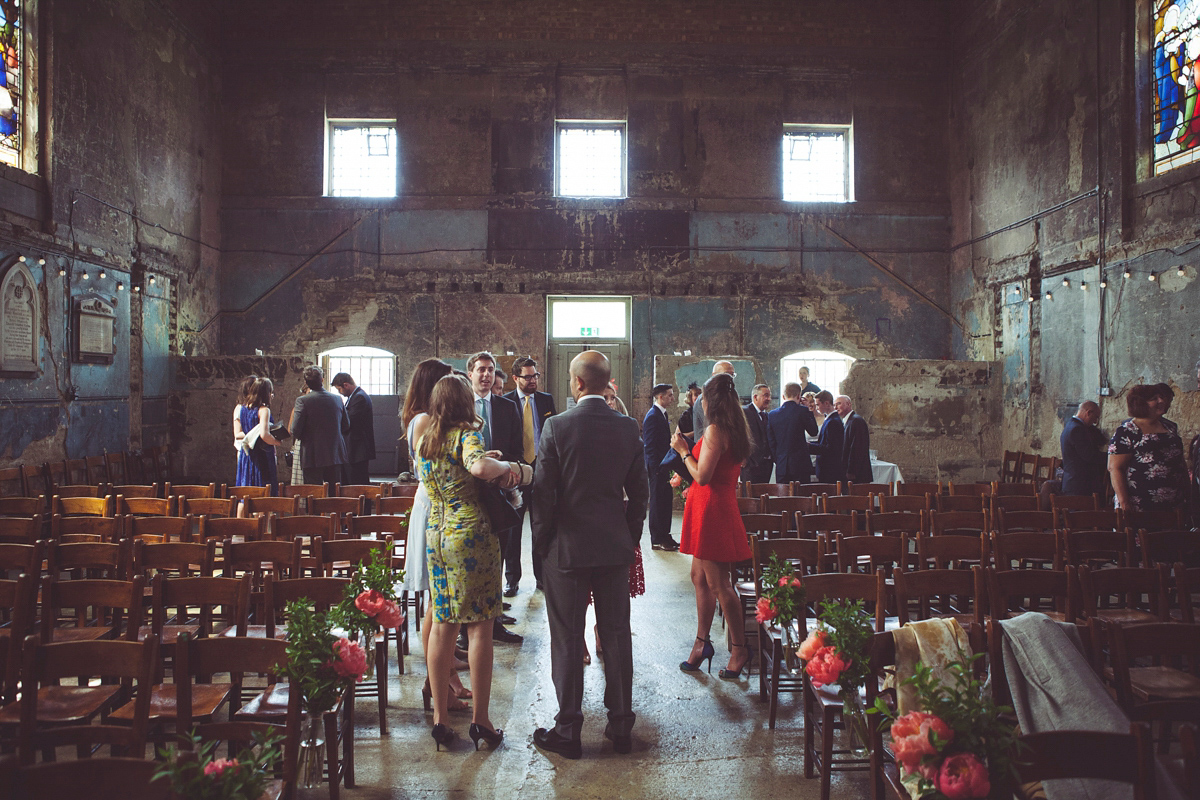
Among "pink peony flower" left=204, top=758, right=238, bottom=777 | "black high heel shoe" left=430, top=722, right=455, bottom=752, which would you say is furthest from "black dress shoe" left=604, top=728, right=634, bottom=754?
"pink peony flower" left=204, top=758, right=238, bottom=777

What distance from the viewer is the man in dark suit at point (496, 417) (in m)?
4.73

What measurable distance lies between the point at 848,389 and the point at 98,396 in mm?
10625

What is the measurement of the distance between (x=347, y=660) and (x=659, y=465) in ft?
17.0

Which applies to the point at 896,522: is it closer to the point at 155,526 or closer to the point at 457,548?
the point at 457,548

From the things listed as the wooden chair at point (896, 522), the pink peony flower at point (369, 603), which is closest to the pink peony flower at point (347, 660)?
the pink peony flower at point (369, 603)

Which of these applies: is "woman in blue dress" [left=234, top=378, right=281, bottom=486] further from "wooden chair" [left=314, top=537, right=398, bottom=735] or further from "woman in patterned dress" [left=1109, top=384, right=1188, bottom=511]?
"woman in patterned dress" [left=1109, top=384, right=1188, bottom=511]

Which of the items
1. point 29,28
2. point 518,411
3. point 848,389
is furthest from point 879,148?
point 29,28

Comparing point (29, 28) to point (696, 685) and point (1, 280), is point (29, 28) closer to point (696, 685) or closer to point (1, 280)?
point (1, 280)

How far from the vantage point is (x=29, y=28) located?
29.1ft

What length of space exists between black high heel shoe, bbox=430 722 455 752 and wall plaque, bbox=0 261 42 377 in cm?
793

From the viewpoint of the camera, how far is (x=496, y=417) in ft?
16.6

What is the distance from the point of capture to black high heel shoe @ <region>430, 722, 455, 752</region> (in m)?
3.24

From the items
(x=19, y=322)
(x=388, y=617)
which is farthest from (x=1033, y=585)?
(x=19, y=322)

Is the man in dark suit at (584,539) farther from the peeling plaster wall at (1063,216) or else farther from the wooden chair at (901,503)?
the peeling plaster wall at (1063,216)
